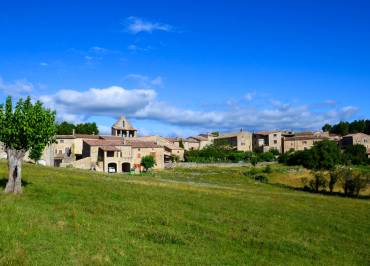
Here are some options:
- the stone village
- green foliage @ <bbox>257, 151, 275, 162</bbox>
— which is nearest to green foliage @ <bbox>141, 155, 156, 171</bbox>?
the stone village

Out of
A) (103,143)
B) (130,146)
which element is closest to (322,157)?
(130,146)

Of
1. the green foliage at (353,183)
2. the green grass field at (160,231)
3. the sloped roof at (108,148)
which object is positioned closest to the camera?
the green grass field at (160,231)

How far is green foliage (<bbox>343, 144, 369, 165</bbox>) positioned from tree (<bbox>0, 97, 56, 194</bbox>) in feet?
382

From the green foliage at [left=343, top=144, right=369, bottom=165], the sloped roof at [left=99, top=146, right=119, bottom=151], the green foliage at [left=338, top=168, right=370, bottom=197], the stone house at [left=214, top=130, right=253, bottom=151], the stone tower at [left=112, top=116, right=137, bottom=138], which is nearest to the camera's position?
the green foliage at [left=338, top=168, right=370, bottom=197]

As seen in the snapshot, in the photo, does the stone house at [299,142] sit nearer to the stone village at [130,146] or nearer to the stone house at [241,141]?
the stone village at [130,146]

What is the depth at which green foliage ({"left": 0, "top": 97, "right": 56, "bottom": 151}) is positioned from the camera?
29.5 metres

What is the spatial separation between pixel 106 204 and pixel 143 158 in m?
74.6

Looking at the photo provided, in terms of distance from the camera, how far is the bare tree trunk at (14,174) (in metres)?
28.2

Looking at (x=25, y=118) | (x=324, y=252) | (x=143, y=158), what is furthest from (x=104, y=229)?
(x=143, y=158)

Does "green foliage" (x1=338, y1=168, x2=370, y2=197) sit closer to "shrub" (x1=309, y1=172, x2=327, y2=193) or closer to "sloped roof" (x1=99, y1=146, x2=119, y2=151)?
"shrub" (x1=309, y1=172, x2=327, y2=193)

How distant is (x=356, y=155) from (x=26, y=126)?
130554mm

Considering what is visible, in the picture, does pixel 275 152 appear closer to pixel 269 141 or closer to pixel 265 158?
pixel 269 141

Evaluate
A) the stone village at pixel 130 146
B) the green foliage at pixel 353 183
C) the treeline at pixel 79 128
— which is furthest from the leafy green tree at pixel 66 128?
the green foliage at pixel 353 183

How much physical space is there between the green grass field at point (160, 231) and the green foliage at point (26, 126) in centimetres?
338
